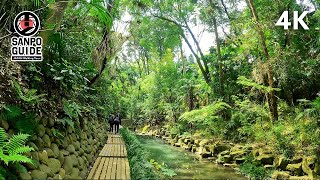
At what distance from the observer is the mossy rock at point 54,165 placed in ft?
Result: 13.3

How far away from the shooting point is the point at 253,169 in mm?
9570

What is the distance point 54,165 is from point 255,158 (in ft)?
26.7

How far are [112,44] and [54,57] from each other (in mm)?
4954

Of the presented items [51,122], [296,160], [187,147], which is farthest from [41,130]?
[187,147]

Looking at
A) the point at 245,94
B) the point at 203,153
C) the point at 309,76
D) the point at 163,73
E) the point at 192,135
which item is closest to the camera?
the point at 309,76

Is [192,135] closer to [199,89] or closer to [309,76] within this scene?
[199,89]

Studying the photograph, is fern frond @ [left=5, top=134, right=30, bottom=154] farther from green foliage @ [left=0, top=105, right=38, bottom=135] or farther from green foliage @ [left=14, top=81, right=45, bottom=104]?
green foliage @ [left=14, top=81, right=45, bottom=104]

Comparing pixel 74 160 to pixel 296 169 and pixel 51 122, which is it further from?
pixel 296 169

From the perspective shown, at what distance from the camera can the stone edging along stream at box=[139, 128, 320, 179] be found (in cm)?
852

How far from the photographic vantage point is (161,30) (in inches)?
837

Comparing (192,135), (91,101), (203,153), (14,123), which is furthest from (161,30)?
(14,123)

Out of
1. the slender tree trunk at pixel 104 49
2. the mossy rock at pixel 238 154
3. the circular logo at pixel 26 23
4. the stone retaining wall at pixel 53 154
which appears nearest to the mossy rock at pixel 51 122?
the stone retaining wall at pixel 53 154

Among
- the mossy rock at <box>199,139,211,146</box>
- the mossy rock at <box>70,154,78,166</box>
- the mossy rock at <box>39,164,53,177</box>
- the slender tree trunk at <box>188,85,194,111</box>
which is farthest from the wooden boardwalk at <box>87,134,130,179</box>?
the slender tree trunk at <box>188,85,194,111</box>

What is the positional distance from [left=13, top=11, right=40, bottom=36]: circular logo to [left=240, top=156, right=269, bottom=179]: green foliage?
7823 millimetres
